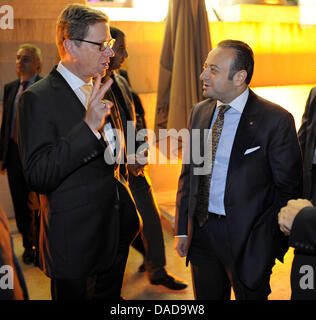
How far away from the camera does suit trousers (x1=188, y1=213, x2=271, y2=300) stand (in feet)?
6.93

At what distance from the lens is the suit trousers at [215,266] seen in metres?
2.11

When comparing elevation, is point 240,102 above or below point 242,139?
above

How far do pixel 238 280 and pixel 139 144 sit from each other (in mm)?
1177

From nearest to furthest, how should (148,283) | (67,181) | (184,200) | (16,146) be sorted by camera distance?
(67,181) → (184,200) → (148,283) → (16,146)

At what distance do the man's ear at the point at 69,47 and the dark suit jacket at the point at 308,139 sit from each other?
Result: 2029 millimetres

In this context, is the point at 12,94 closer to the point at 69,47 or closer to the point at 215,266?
the point at 69,47

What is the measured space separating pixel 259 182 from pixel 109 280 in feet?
2.84

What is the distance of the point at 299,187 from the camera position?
212cm

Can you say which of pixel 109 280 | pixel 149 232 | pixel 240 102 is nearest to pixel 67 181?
pixel 109 280

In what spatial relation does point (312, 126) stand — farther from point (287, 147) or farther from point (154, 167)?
point (154, 167)

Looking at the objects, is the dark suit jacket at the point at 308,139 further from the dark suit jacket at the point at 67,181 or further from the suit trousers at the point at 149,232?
the dark suit jacket at the point at 67,181

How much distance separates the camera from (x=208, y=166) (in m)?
2.15

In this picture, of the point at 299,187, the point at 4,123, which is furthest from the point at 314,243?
the point at 4,123

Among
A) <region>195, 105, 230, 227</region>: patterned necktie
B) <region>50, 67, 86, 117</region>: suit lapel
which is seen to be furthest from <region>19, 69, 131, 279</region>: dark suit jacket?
<region>195, 105, 230, 227</region>: patterned necktie
